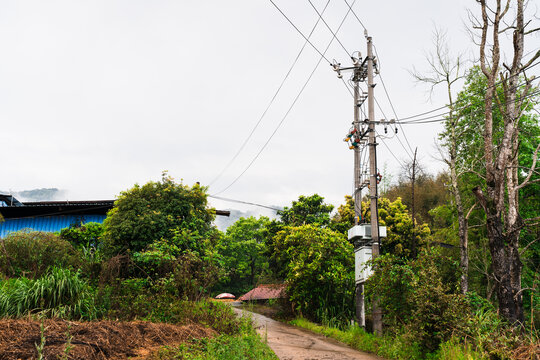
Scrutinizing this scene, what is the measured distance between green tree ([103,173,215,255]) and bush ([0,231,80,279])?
52.9 inches

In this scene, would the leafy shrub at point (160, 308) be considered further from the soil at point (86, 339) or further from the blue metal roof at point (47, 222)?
the blue metal roof at point (47, 222)

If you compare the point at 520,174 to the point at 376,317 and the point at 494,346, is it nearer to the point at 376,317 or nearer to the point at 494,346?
the point at 376,317

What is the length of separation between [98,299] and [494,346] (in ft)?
27.6

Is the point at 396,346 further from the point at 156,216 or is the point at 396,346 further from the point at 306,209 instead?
the point at 306,209

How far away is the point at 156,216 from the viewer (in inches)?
535

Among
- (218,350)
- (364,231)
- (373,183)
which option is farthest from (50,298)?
(373,183)

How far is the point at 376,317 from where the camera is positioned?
12.6m

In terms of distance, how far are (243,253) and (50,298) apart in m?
42.1

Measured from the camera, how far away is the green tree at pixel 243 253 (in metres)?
49.4

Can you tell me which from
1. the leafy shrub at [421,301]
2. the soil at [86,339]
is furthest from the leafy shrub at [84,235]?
the leafy shrub at [421,301]

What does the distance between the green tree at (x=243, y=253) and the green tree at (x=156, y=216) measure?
32.7 metres

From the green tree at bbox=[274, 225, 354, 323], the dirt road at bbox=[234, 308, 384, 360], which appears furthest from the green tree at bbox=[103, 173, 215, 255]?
the green tree at bbox=[274, 225, 354, 323]

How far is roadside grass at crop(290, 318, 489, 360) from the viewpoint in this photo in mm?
7230

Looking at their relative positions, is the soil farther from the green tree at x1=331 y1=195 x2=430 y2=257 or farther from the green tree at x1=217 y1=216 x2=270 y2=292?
the green tree at x1=217 y1=216 x2=270 y2=292
